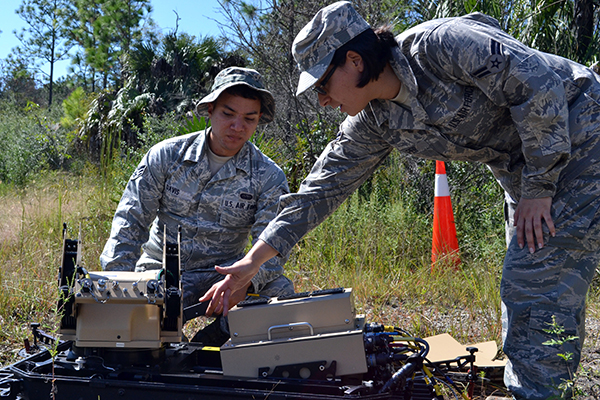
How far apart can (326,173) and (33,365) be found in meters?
1.55

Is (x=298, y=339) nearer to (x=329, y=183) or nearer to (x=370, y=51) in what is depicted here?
(x=329, y=183)

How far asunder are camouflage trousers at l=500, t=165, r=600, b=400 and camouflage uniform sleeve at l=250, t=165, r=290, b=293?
134cm

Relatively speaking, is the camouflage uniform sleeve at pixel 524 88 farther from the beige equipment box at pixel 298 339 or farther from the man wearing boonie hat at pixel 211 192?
the man wearing boonie hat at pixel 211 192

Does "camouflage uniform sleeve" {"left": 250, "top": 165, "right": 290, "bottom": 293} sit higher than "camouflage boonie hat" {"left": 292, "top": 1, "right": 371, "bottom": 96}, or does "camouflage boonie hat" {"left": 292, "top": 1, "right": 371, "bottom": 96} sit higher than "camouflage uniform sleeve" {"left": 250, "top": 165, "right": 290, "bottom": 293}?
"camouflage boonie hat" {"left": 292, "top": 1, "right": 371, "bottom": 96}

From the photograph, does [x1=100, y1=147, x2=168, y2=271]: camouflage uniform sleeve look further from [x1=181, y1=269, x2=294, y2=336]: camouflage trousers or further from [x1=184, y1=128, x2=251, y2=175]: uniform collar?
[x1=181, y1=269, x2=294, y2=336]: camouflage trousers

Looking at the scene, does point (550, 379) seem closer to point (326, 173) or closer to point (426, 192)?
point (326, 173)

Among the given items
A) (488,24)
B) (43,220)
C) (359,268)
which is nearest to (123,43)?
(43,220)

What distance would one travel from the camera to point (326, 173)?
2668mm

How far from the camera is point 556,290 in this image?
205 centimetres

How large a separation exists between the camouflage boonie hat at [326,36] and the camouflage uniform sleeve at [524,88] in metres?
0.36

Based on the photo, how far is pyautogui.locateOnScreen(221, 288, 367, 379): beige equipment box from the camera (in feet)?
6.74

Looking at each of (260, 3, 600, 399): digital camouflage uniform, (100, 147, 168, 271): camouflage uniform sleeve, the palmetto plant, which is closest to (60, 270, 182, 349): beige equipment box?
(100, 147, 168, 271): camouflage uniform sleeve

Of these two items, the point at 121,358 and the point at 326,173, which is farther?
the point at 326,173

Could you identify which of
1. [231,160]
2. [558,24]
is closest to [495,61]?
[231,160]
